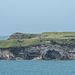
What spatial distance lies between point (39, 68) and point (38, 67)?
148 inches

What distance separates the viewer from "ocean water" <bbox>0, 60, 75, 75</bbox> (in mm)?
141550

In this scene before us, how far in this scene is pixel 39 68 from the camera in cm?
15650

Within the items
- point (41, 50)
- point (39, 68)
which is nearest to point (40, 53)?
point (41, 50)

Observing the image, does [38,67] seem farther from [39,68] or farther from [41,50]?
[41,50]

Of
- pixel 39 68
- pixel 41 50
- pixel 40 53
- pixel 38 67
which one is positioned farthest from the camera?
pixel 41 50

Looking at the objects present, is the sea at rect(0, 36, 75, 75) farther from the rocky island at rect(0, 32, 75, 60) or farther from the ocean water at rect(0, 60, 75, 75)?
the rocky island at rect(0, 32, 75, 60)

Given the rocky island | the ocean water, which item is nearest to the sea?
the ocean water

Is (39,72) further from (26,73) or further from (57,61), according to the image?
(57,61)

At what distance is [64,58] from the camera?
185625 mm

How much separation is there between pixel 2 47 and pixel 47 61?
2294 centimetres

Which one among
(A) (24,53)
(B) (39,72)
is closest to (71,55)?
(A) (24,53)

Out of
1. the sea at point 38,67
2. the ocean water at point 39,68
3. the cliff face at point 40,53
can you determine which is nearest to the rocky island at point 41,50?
the cliff face at point 40,53

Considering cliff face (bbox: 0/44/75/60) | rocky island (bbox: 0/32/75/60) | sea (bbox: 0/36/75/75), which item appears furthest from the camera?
rocky island (bbox: 0/32/75/60)

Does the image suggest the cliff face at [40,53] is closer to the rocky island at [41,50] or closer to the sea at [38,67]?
the rocky island at [41,50]
